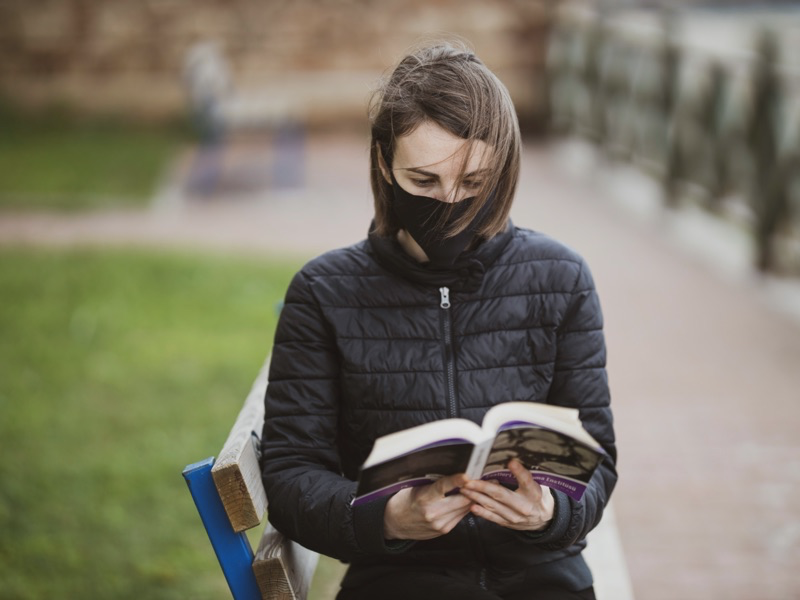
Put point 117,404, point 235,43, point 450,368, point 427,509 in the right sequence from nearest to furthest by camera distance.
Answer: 1. point 427,509
2. point 450,368
3. point 117,404
4. point 235,43

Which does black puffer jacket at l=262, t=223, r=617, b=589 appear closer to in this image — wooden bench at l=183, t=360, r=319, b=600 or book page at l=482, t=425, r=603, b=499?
wooden bench at l=183, t=360, r=319, b=600

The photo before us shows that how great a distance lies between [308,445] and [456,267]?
0.56 meters

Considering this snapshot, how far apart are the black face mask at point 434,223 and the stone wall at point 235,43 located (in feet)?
45.7

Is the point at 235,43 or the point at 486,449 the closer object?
the point at 486,449

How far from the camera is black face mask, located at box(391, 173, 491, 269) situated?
2426 mm

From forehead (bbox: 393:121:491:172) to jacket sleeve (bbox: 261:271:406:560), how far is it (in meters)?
0.44

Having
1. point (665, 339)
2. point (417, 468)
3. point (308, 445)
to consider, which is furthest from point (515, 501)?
point (665, 339)

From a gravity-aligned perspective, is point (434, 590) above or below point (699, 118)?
above

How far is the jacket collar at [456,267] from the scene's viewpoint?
2.52 meters

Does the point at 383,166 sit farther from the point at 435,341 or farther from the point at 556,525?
the point at 556,525

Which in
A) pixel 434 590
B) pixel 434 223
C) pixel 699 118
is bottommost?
pixel 699 118

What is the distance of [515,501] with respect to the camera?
214 cm

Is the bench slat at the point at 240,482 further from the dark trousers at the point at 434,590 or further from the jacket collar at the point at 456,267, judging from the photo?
the jacket collar at the point at 456,267

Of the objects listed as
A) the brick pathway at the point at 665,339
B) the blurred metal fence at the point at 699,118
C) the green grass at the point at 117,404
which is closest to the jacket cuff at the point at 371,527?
the brick pathway at the point at 665,339
